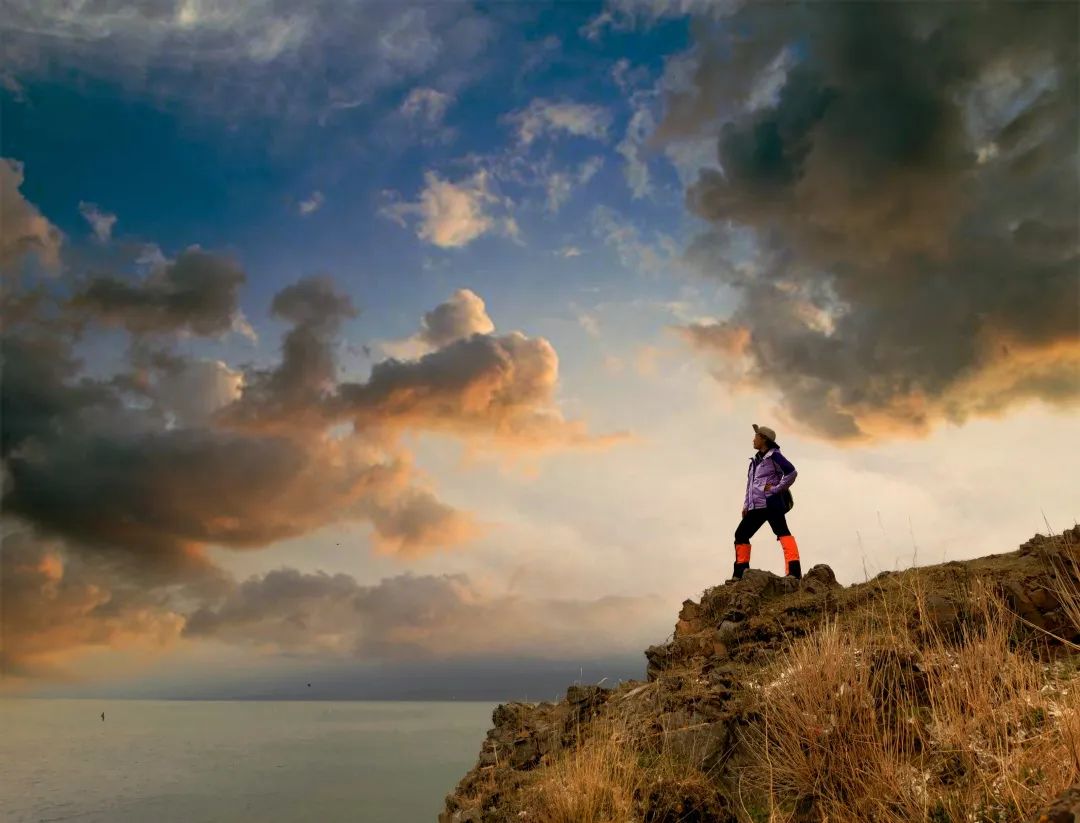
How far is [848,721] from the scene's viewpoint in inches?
284

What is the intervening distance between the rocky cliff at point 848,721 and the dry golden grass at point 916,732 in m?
0.02

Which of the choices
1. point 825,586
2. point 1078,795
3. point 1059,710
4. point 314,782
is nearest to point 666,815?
point 1059,710

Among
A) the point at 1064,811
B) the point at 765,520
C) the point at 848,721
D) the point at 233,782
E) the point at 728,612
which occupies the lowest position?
the point at 233,782

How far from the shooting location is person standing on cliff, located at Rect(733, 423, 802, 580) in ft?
43.6

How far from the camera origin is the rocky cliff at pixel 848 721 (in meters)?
6.32

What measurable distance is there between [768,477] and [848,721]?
6.77m

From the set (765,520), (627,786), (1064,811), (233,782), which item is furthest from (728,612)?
(233,782)

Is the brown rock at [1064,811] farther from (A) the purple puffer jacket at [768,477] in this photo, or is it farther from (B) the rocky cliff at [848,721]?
(A) the purple puffer jacket at [768,477]

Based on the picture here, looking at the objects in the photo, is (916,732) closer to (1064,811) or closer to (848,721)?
(848,721)

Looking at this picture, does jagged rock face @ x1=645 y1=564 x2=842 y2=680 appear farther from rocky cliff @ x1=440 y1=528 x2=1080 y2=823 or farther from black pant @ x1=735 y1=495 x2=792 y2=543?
black pant @ x1=735 y1=495 x2=792 y2=543

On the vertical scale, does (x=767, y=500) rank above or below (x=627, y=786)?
above

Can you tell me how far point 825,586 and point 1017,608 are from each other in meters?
3.48

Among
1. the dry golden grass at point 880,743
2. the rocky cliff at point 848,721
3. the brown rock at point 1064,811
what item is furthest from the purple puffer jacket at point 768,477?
the brown rock at point 1064,811

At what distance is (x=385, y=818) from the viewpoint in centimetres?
3591
